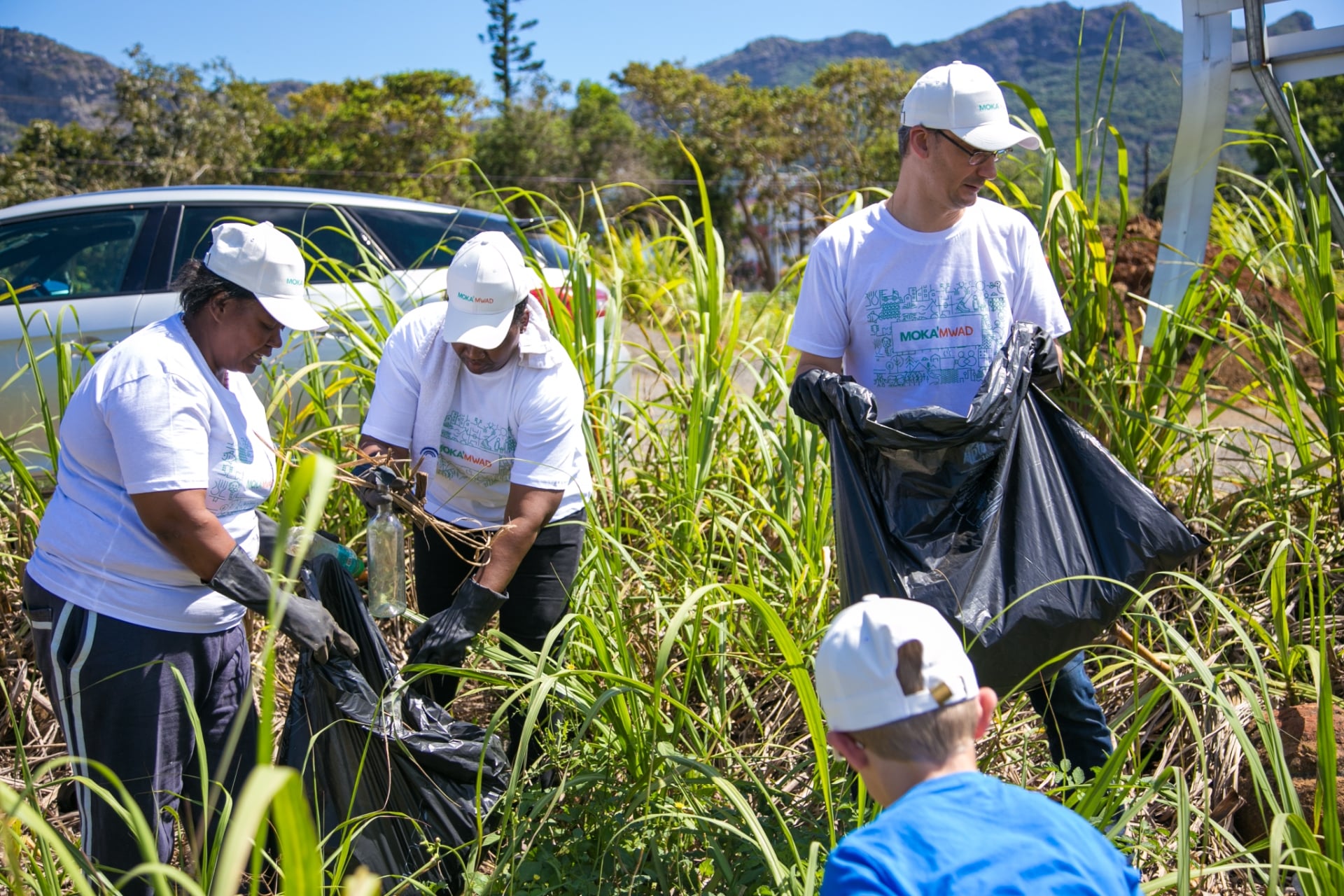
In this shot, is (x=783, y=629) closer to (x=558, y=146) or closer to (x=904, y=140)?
(x=904, y=140)

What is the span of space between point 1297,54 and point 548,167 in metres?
20.1

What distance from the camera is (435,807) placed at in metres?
1.98

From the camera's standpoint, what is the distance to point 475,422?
93.4 inches

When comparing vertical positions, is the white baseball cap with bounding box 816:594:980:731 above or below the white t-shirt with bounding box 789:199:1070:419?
below

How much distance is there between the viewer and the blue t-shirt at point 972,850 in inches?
38.9

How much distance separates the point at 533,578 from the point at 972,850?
1.56 metres

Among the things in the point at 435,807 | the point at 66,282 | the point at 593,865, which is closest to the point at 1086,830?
the point at 593,865

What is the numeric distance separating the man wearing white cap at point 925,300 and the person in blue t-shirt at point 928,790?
35.3 inches

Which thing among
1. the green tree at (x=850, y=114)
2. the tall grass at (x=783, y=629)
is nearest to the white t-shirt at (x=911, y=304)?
the tall grass at (x=783, y=629)

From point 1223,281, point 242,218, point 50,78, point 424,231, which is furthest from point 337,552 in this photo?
point 50,78

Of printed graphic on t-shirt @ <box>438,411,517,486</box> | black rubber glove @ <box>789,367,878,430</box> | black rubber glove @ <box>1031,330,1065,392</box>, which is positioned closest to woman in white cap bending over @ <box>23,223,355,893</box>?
printed graphic on t-shirt @ <box>438,411,517,486</box>

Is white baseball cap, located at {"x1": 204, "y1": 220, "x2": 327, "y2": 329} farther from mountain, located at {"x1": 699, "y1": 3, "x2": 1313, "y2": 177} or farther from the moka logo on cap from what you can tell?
mountain, located at {"x1": 699, "y1": 3, "x2": 1313, "y2": 177}

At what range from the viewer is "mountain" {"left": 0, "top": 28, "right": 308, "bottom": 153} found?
3063 inches

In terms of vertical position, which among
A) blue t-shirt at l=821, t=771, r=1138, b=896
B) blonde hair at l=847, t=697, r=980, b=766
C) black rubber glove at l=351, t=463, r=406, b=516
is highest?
black rubber glove at l=351, t=463, r=406, b=516
